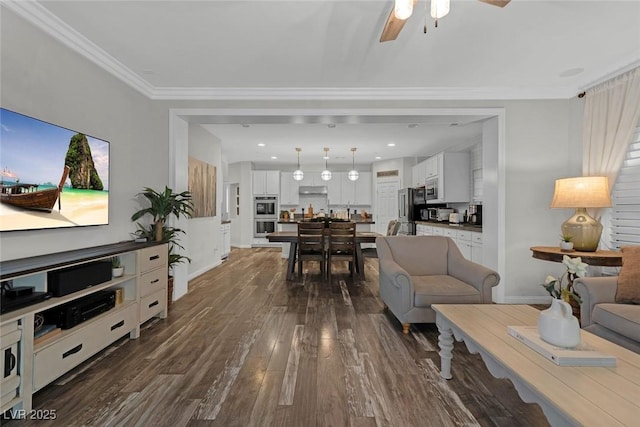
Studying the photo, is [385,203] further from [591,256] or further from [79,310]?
[79,310]

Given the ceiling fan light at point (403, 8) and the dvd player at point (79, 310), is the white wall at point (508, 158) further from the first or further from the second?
the ceiling fan light at point (403, 8)

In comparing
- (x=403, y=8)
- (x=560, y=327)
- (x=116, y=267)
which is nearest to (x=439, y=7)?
(x=403, y=8)

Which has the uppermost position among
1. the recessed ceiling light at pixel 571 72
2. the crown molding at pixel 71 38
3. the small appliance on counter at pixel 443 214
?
the recessed ceiling light at pixel 571 72

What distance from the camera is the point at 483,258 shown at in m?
4.05

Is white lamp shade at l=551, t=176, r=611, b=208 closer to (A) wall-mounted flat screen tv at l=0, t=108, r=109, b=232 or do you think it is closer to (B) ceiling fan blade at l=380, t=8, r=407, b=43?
(B) ceiling fan blade at l=380, t=8, r=407, b=43

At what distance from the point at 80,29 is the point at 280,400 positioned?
10.9 ft

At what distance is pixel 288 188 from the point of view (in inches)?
353

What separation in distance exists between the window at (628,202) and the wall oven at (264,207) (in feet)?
23.7

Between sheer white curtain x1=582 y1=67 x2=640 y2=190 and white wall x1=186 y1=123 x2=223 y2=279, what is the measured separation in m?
5.32

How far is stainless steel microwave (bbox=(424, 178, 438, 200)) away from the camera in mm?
6641

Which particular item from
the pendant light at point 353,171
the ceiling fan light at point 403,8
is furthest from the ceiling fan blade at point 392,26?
the pendant light at point 353,171

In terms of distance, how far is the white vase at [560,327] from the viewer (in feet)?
4.78

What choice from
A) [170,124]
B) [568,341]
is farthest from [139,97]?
[568,341]

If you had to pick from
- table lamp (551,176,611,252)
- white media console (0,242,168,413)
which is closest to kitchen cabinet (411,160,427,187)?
table lamp (551,176,611,252)
